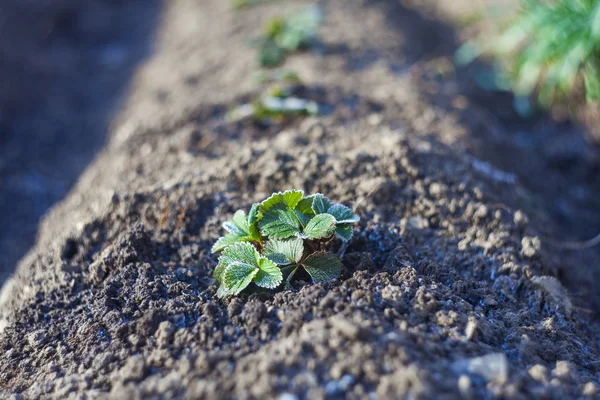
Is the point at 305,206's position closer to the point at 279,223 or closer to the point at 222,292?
the point at 279,223

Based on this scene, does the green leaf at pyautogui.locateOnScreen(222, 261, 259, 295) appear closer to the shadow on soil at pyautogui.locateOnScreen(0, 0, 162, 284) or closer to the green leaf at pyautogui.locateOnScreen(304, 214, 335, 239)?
the green leaf at pyautogui.locateOnScreen(304, 214, 335, 239)

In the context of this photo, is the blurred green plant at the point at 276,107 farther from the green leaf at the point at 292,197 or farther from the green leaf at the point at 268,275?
the green leaf at the point at 268,275

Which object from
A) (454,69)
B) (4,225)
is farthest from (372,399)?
(454,69)

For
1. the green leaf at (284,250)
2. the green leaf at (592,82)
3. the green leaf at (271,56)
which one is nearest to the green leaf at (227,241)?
the green leaf at (284,250)

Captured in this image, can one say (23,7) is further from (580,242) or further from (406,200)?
(580,242)

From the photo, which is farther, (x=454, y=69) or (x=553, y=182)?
(x=454, y=69)


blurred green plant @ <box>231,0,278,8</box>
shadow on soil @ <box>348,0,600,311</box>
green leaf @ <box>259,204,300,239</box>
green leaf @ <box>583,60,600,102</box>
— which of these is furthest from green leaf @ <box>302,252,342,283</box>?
blurred green plant @ <box>231,0,278,8</box>
